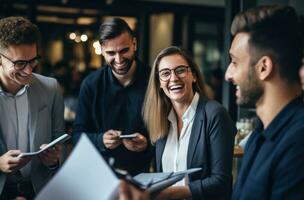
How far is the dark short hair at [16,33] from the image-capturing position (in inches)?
86.3

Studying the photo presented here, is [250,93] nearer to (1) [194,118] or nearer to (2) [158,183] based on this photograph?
(2) [158,183]

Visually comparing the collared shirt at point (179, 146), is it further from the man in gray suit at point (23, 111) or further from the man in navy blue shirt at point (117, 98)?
the man in gray suit at point (23, 111)

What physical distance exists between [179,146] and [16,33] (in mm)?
925

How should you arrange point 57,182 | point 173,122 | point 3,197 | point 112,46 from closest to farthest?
point 57,182
point 3,197
point 173,122
point 112,46

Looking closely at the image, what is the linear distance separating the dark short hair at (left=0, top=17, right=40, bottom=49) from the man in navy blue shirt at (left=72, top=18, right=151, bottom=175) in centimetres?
50

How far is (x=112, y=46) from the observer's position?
2.62 metres

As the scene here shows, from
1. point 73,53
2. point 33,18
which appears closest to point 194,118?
point 33,18

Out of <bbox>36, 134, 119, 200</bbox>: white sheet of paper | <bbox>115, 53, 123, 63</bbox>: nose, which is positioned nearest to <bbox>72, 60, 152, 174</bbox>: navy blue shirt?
<bbox>115, 53, 123, 63</bbox>: nose

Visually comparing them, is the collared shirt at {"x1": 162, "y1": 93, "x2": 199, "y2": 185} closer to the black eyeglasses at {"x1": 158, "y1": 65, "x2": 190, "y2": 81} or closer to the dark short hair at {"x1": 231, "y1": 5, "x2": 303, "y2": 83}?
the black eyeglasses at {"x1": 158, "y1": 65, "x2": 190, "y2": 81}

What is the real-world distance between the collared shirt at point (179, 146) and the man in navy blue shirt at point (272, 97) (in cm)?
66

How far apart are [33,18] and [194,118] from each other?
19.6ft

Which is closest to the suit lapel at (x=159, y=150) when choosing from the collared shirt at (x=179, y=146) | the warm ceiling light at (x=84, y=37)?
the collared shirt at (x=179, y=146)

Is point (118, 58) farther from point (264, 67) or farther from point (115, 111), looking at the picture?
point (264, 67)

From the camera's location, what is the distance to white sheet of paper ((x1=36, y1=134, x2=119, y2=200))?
1.45 metres
